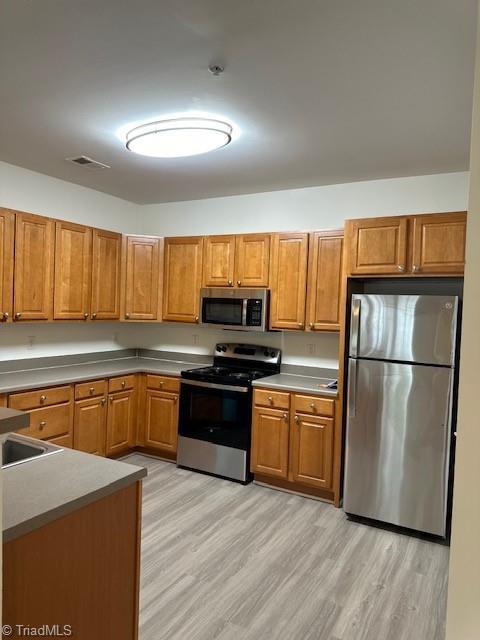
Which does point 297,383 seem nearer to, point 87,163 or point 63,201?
point 87,163

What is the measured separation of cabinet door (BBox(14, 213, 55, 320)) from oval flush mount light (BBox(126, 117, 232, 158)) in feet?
4.01

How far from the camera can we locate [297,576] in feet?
8.16

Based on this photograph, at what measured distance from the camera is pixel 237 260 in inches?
160

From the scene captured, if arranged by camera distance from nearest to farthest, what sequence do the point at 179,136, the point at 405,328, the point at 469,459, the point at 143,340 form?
the point at 469,459 → the point at 179,136 → the point at 405,328 → the point at 143,340

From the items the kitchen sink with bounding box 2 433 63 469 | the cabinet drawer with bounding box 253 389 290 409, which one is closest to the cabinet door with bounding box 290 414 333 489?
the cabinet drawer with bounding box 253 389 290 409

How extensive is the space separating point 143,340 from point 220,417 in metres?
1.65

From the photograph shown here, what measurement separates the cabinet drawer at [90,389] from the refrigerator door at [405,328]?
219cm

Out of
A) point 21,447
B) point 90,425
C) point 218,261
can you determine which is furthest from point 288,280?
point 21,447

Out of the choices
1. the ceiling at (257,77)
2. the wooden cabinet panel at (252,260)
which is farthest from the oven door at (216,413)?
the ceiling at (257,77)

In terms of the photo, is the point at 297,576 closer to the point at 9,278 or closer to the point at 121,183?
the point at 9,278

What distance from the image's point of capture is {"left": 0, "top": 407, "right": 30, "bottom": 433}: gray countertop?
0.88 metres

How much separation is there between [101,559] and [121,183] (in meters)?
3.40

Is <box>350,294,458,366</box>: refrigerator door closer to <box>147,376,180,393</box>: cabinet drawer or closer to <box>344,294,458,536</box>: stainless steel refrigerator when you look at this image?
<box>344,294,458,536</box>: stainless steel refrigerator

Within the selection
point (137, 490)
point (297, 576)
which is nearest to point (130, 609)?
point (137, 490)
